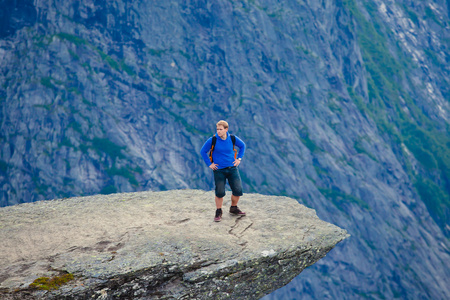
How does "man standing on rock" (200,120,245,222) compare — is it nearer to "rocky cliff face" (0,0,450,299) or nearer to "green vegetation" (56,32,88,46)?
"rocky cliff face" (0,0,450,299)

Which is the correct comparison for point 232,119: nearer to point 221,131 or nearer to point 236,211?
point 236,211

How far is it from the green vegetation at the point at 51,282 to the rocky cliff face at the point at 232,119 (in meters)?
99.8

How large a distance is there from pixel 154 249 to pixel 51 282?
2.83m

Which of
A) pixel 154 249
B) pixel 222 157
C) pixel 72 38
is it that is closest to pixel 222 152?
pixel 222 157

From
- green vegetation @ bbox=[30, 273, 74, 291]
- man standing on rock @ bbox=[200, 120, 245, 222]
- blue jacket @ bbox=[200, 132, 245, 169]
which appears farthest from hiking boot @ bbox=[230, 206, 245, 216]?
green vegetation @ bbox=[30, 273, 74, 291]

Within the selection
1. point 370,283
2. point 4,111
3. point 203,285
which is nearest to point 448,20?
point 370,283

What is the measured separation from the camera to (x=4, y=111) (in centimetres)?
10212

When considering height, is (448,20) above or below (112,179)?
above

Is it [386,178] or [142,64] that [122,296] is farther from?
[386,178]

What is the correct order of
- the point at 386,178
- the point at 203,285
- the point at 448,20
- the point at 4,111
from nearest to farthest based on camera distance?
the point at 203,285
the point at 4,111
the point at 386,178
the point at 448,20

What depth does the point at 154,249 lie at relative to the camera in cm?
1062

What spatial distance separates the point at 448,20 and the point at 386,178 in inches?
3767

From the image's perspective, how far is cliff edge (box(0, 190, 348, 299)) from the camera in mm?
9445

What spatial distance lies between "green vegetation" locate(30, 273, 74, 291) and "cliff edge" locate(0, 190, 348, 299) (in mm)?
88
